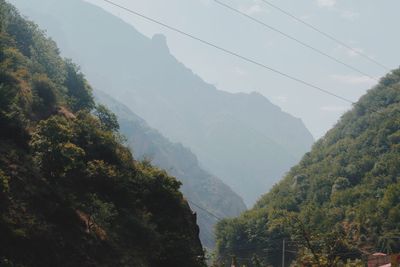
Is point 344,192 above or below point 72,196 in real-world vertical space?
above

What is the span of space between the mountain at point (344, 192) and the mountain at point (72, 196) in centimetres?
5673

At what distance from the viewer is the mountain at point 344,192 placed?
4353 inches

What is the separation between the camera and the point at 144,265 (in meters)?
36.8

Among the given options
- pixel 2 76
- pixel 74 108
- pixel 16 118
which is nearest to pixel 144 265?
pixel 16 118

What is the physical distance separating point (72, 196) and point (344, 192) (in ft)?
341

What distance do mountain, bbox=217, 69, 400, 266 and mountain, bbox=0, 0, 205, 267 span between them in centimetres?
5673

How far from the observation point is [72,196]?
36.4m

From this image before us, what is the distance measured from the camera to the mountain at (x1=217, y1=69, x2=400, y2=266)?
11056 cm

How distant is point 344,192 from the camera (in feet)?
423

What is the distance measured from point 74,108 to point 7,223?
39.6m

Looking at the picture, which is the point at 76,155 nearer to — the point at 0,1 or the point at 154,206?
the point at 154,206

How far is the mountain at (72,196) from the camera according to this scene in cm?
3038

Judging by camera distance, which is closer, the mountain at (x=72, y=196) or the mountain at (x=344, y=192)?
the mountain at (x=72, y=196)

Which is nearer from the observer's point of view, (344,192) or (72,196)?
(72,196)
